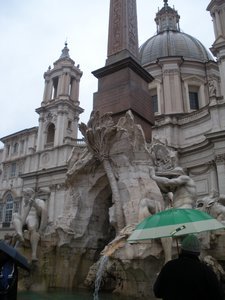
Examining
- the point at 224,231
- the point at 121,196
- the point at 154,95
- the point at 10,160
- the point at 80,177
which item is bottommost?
the point at 224,231

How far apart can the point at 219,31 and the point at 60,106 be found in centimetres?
1882

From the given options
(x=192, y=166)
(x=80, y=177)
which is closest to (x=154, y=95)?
(x=192, y=166)

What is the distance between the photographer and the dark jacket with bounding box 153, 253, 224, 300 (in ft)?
7.61

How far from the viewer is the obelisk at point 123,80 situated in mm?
9727

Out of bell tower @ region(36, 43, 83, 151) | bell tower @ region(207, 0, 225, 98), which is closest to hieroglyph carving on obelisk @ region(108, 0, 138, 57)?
bell tower @ region(207, 0, 225, 98)

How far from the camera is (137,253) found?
6.12m

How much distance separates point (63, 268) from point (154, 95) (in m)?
29.9

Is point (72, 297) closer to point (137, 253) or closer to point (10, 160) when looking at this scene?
point (137, 253)

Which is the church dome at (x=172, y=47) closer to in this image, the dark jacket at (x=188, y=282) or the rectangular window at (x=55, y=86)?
the rectangular window at (x=55, y=86)

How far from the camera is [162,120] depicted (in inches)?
1190

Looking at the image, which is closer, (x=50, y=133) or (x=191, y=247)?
(x=191, y=247)

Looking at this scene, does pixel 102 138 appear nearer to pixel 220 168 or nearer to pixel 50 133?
pixel 220 168

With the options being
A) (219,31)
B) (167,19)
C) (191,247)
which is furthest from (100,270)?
(167,19)

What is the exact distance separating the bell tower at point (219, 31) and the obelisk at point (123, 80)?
55.3 ft
